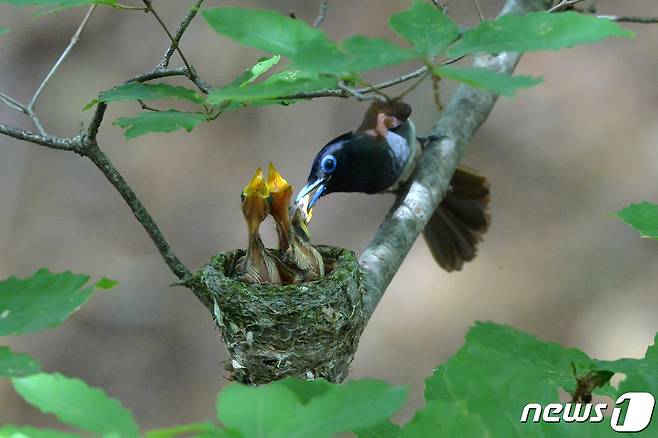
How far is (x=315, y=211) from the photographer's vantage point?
16.6ft

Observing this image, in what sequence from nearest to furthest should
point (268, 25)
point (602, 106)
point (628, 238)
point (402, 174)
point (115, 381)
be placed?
1. point (268, 25)
2. point (402, 174)
3. point (115, 381)
4. point (628, 238)
5. point (602, 106)

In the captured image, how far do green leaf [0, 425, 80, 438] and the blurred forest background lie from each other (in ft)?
12.4

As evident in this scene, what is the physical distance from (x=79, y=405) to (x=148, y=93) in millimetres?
702

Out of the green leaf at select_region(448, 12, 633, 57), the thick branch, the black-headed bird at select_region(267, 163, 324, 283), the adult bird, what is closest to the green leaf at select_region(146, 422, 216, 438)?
the green leaf at select_region(448, 12, 633, 57)

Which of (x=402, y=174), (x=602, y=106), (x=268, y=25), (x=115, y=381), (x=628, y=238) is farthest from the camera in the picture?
(x=602, y=106)

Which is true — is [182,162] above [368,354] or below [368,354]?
above

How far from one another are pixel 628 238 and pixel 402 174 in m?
2.50

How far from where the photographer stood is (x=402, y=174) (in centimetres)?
303

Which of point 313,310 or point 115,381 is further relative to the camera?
point 115,381

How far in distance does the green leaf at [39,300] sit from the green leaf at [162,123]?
12.6 inches

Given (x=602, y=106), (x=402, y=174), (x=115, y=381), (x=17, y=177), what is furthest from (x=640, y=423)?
(x=17, y=177)

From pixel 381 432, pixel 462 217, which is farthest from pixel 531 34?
pixel 462 217

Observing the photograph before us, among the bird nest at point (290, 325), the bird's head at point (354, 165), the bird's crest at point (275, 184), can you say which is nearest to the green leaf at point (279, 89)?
the bird nest at point (290, 325)

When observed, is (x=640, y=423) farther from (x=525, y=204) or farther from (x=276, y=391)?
(x=525, y=204)
